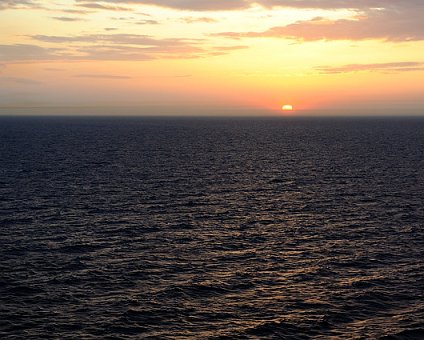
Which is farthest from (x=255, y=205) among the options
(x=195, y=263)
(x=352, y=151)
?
(x=352, y=151)

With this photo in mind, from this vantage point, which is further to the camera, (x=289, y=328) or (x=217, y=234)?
(x=217, y=234)

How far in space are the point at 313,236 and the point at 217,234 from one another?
10602 mm

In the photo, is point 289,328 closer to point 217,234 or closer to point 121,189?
point 217,234

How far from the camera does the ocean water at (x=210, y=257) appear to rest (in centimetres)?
3766

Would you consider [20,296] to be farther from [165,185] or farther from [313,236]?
[165,185]

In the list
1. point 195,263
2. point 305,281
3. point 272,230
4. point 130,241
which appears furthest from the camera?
point 272,230

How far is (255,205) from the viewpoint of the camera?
255 feet

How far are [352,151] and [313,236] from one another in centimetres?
11062

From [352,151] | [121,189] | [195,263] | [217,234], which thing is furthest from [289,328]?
[352,151]

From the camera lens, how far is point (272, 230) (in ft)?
207

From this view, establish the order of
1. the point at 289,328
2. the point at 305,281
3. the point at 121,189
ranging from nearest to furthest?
the point at 289,328 → the point at 305,281 → the point at 121,189

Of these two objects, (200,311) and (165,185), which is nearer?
(200,311)

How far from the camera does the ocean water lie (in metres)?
37.7

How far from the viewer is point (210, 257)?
51.8 m
